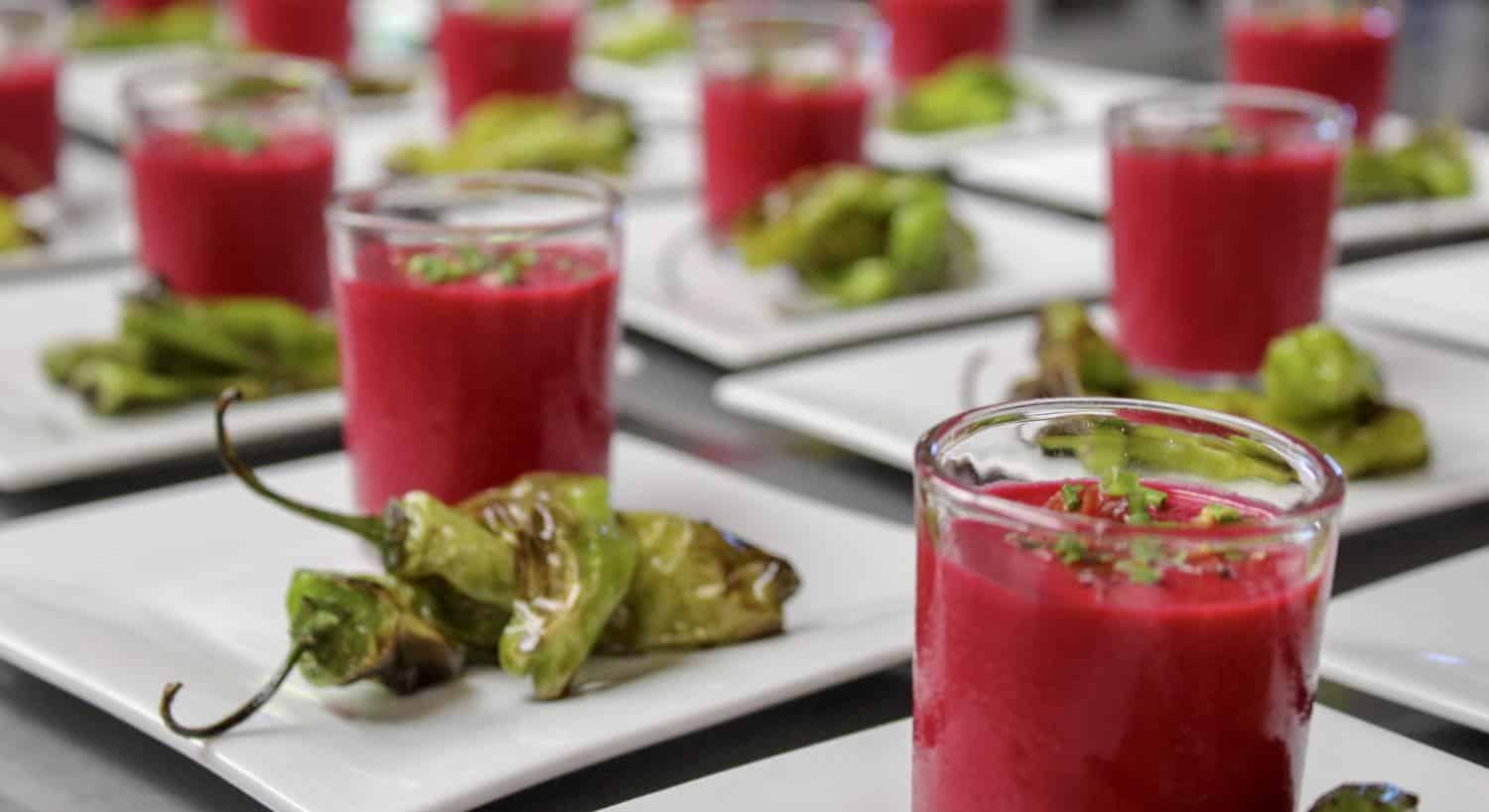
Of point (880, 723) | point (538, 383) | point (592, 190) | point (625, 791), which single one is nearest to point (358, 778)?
point (625, 791)

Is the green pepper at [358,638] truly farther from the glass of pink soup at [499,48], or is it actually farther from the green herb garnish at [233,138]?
the glass of pink soup at [499,48]

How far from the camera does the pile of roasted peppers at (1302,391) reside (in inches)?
75.9

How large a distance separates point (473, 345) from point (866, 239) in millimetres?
997

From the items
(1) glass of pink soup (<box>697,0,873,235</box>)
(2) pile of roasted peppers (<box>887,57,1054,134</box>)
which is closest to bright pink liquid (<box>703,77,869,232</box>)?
(1) glass of pink soup (<box>697,0,873,235</box>)

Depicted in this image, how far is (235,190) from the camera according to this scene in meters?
2.60

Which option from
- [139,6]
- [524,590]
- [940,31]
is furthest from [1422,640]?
[139,6]

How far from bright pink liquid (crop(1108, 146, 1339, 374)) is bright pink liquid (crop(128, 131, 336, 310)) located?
103 cm

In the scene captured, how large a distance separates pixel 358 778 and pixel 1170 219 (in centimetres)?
130

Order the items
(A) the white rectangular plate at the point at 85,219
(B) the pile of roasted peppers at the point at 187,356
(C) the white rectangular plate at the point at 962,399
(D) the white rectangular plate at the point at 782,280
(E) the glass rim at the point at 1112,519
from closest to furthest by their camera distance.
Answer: (E) the glass rim at the point at 1112,519
(C) the white rectangular plate at the point at 962,399
(B) the pile of roasted peppers at the point at 187,356
(D) the white rectangular plate at the point at 782,280
(A) the white rectangular plate at the point at 85,219

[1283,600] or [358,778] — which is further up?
[1283,600]

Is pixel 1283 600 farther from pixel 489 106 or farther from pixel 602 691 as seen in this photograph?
pixel 489 106

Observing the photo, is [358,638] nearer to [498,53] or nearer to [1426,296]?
[1426,296]

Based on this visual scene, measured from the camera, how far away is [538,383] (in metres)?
1.82

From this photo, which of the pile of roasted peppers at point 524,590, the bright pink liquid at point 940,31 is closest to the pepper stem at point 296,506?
the pile of roasted peppers at point 524,590
